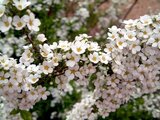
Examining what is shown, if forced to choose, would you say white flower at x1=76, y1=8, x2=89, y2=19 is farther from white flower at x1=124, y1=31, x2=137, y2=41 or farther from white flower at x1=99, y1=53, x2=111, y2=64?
white flower at x1=99, y1=53, x2=111, y2=64

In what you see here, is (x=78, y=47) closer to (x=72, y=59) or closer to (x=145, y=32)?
(x=72, y=59)

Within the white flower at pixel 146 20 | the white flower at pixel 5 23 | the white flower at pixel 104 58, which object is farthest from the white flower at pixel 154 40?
the white flower at pixel 5 23

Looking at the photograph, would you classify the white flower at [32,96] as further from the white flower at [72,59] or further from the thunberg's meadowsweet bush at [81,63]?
the white flower at [72,59]

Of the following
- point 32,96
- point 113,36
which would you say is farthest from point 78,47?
point 32,96

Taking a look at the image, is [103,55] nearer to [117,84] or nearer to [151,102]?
[117,84]

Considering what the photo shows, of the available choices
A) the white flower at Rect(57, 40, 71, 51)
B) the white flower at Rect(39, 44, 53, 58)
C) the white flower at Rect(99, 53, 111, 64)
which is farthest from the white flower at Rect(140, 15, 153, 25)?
the white flower at Rect(39, 44, 53, 58)

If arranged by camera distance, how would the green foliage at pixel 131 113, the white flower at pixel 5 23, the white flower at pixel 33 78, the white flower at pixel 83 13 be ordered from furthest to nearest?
the white flower at pixel 83 13
the green foliage at pixel 131 113
the white flower at pixel 33 78
the white flower at pixel 5 23
